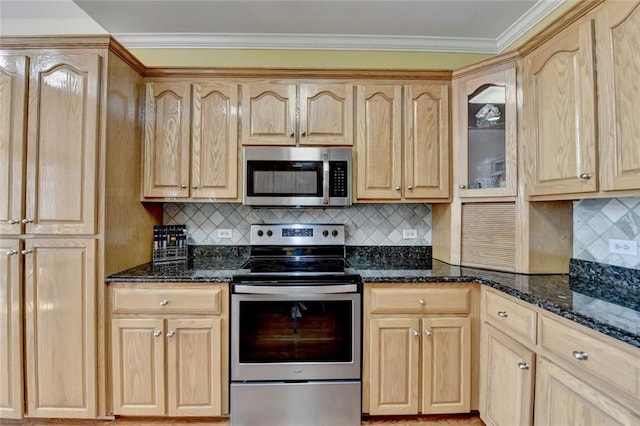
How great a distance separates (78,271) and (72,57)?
1184 mm

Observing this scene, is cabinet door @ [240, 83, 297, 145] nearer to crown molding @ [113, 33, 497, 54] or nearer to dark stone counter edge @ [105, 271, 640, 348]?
crown molding @ [113, 33, 497, 54]

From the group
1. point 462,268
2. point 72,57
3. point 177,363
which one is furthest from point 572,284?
point 72,57

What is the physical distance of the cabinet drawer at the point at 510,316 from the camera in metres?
1.38

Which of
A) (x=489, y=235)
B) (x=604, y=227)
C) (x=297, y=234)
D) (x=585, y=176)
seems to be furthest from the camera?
(x=297, y=234)

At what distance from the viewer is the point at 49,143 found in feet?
5.72

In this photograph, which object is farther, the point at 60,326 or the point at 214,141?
the point at 214,141

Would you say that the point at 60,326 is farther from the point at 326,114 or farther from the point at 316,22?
the point at 316,22

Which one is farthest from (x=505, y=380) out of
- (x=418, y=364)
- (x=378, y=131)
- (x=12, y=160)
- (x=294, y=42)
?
(x=12, y=160)

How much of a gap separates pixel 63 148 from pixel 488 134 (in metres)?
2.51

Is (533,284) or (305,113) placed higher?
(305,113)

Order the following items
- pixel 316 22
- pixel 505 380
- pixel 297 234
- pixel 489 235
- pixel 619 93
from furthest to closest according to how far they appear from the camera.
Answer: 1. pixel 297 234
2. pixel 316 22
3. pixel 489 235
4. pixel 505 380
5. pixel 619 93

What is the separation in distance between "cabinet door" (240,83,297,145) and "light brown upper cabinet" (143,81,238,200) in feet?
0.27

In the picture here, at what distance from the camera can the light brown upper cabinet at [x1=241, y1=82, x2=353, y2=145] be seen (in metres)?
2.13

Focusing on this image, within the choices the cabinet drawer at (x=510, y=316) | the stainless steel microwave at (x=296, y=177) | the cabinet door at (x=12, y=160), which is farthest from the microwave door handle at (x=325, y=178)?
the cabinet door at (x=12, y=160)
